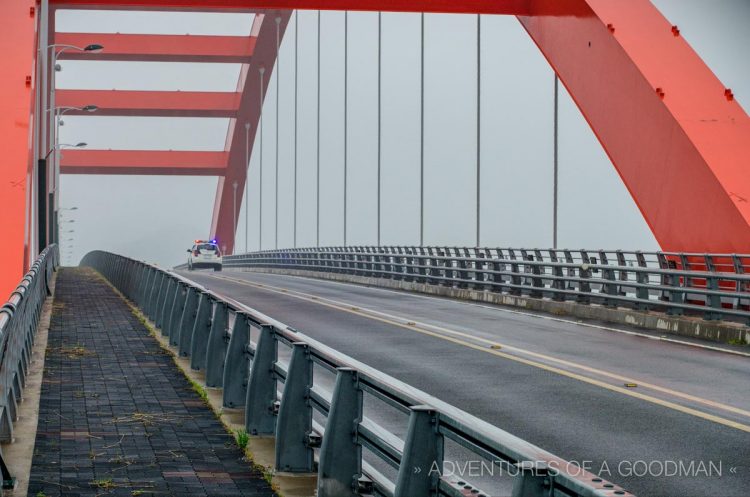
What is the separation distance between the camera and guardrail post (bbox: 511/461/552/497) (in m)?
4.04

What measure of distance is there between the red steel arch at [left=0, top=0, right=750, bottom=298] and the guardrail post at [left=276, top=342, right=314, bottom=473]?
13267 millimetres

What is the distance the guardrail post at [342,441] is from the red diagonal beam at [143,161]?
7669 cm

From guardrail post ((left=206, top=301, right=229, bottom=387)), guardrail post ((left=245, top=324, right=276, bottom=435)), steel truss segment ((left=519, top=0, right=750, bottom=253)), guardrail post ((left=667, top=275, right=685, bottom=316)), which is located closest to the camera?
guardrail post ((left=245, top=324, right=276, bottom=435))

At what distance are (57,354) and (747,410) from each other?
859cm

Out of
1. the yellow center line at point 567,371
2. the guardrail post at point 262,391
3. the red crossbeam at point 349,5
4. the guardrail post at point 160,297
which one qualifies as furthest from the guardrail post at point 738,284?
the red crossbeam at point 349,5

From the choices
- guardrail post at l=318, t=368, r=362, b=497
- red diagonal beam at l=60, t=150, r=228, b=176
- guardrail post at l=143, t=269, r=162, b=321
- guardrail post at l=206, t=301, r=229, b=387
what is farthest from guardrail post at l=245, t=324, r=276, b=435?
red diagonal beam at l=60, t=150, r=228, b=176

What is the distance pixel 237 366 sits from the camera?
10906 mm

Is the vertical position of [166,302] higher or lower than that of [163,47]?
lower

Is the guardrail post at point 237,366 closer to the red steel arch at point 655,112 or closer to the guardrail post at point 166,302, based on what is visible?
the guardrail post at point 166,302

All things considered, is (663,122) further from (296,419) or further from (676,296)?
(296,419)

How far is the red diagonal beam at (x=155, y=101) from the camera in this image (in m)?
75.9

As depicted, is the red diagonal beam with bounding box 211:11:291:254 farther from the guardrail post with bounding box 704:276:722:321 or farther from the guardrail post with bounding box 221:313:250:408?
the guardrail post with bounding box 221:313:250:408

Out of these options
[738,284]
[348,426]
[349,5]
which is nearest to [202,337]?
[348,426]

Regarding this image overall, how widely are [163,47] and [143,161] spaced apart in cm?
1557
